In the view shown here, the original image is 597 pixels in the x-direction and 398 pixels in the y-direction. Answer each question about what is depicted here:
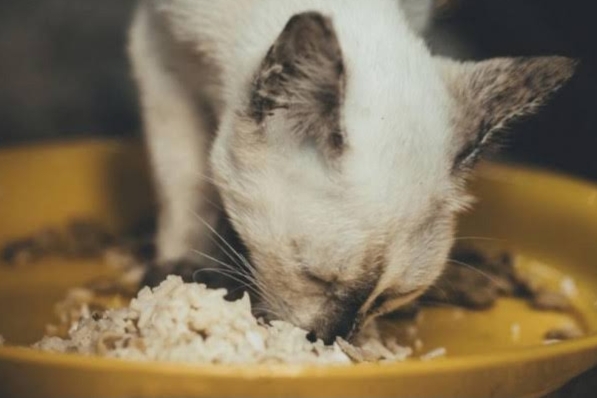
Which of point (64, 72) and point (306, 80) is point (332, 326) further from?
point (64, 72)

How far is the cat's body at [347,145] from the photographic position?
→ 137 centimetres

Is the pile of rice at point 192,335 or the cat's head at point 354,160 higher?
the cat's head at point 354,160

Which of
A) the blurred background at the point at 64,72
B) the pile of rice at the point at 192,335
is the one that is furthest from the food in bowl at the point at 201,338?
the blurred background at the point at 64,72

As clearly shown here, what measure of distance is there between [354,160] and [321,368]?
0.34 metres

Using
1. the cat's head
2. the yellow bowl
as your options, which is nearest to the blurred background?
the yellow bowl

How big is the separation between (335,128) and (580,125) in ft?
4.11

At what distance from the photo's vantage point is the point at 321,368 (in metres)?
1.16

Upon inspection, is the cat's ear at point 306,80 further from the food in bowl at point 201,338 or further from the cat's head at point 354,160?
the food in bowl at point 201,338

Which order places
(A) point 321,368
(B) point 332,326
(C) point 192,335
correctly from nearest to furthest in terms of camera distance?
(A) point 321,368, (C) point 192,335, (B) point 332,326

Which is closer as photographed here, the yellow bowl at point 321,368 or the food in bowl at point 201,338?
the yellow bowl at point 321,368

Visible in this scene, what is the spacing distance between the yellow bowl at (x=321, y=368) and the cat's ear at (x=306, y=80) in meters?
0.37

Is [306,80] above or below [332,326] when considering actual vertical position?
above

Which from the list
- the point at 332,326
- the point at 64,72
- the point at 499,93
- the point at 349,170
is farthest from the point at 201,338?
the point at 64,72

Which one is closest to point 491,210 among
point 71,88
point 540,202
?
point 540,202
